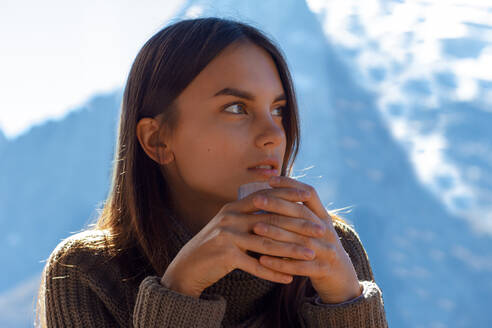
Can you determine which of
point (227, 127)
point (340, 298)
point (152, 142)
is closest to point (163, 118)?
point (152, 142)

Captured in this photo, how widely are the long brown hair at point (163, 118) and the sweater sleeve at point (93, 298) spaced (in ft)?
0.28

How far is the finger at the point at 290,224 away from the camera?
0.75 meters

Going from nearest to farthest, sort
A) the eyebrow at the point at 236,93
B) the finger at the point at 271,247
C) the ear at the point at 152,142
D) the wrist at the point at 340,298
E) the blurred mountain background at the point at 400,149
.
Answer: the finger at the point at 271,247 < the wrist at the point at 340,298 < the eyebrow at the point at 236,93 < the ear at the point at 152,142 < the blurred mountain background at the point at 400,149

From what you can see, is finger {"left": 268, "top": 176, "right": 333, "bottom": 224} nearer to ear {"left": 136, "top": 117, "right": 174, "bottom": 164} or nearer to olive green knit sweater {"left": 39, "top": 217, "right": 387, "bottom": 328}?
olive green knit sweater {"left": 39, "top": 217, "right": 387, "bottom": 328}

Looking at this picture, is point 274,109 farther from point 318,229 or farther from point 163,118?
point 318,229

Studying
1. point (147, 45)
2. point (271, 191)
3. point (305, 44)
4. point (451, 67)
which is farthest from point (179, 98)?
point (305, 44)

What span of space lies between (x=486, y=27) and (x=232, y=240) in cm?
286

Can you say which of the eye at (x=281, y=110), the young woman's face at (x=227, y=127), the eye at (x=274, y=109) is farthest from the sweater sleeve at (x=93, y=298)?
the eye at (x=281, y=110)

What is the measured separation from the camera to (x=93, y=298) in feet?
3.12

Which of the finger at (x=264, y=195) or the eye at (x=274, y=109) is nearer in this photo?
the finger at (x=264, y=195)

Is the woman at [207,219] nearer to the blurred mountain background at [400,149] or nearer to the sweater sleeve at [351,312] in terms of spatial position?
the sweater sleeve at [351,312]

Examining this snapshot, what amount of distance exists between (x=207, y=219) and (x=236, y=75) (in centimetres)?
31

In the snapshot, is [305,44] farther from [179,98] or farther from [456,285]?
[179,98]

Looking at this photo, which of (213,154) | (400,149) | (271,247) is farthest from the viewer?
(400,149)
